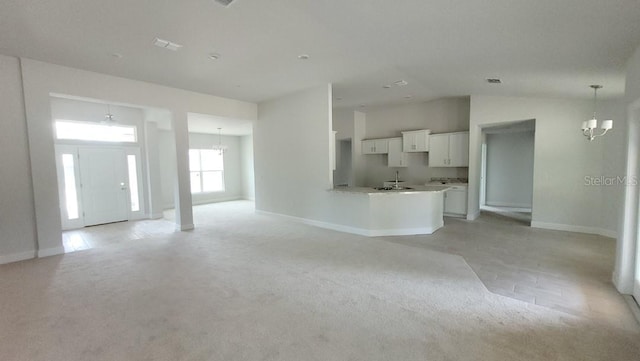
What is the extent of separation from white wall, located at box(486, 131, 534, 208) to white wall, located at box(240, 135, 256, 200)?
8412mm

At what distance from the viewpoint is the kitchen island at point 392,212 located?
5293mm

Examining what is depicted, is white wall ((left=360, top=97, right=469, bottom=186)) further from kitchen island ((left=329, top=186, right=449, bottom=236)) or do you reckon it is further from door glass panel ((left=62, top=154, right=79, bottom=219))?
door glass panel ((left=62, top=154, right=79, bottom=219))

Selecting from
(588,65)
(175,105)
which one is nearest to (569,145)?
(588,65)

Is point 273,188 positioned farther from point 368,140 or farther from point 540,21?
point 540,21

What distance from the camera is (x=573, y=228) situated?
18.2 ft

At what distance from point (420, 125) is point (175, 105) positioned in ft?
20.0

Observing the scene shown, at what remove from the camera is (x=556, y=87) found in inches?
184

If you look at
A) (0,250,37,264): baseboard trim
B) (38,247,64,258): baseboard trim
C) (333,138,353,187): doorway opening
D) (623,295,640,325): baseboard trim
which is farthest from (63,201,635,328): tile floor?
(333,138,353,187): doorway opening

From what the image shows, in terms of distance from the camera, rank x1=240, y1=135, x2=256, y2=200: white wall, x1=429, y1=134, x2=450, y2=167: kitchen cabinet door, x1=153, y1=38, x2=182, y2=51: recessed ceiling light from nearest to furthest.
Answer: x1=153, y1=38, x2=182, y2=51: recessed ceiling light, x1=429, y1=134, x2=450, y2=167: kitchen cabinet door, x1=240, y1=135, x2=256, y2=200: white wall

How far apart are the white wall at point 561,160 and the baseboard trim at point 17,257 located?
884 centimetres

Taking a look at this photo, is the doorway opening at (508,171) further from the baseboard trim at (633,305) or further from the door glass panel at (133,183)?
the door glass panel at (133,183)

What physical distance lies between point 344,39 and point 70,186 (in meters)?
6.79

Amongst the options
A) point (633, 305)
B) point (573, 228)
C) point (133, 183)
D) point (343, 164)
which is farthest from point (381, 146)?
point (133, 183)

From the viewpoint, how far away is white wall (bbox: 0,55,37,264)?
3.99 meters
